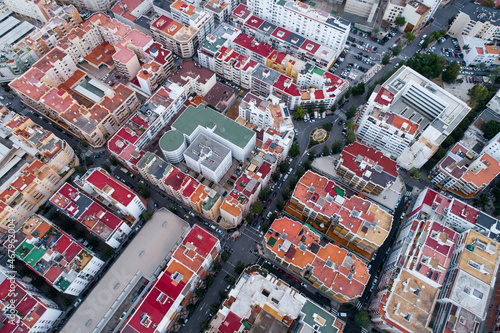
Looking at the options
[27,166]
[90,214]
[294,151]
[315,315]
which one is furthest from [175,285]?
[27,166]

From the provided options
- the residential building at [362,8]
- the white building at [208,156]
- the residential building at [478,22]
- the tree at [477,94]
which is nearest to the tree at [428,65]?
the tree at [477,94]

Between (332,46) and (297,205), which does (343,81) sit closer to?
(332,46)

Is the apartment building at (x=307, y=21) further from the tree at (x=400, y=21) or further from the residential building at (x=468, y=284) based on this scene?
the residential building at (x=468, y=284)


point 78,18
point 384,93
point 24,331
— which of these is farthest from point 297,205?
point 78,18

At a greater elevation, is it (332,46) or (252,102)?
(332,46)

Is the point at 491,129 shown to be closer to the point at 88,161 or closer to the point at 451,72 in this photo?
the point at 451,72

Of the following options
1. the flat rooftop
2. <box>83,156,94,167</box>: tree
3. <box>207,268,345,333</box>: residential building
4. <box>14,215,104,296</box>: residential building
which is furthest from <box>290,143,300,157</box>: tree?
<box>14,215,104,296</box>: residential building
